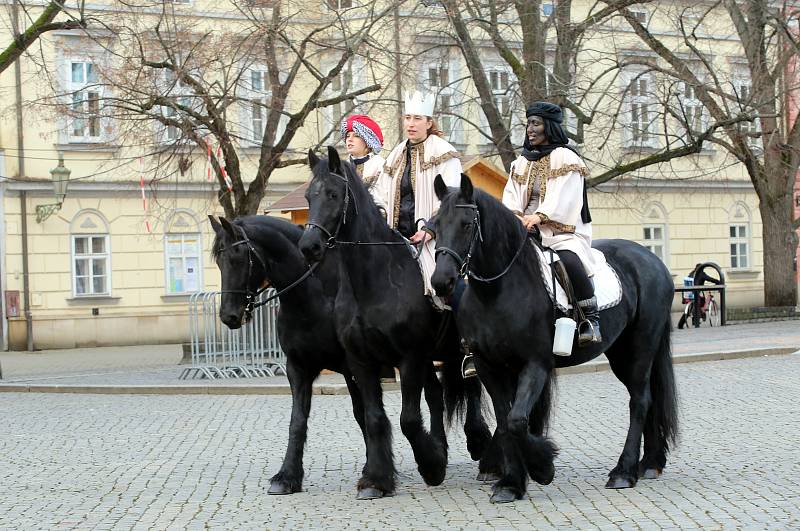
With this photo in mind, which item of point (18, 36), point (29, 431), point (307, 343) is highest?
point (18, 36)

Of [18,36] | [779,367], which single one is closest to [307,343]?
[779,367]

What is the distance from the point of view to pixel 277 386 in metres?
19.4

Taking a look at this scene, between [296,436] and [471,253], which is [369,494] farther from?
[471,253]

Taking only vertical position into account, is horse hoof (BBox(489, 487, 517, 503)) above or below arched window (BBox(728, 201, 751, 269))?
below

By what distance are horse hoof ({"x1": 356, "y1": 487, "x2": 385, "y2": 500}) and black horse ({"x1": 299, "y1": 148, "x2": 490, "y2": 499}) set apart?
17 millimetres

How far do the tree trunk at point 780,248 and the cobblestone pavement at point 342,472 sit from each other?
16559 mm

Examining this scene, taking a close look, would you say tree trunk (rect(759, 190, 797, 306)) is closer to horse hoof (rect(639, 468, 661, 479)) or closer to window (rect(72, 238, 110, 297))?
window (rect(72, 238, 110, 297))

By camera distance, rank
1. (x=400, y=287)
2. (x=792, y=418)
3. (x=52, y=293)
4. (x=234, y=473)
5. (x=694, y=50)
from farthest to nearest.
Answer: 1. (x=52, y=293)
2. (x=694, y=50)
3. (x=792, y=418)
4. (x=234, y=473)
5. (x=400, y=287)

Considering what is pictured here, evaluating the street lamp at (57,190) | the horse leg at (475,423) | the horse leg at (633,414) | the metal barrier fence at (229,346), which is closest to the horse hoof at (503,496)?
the horse leg at (633,414)

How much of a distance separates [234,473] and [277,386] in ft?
28.0

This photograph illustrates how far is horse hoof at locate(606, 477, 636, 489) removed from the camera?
945 centimetres

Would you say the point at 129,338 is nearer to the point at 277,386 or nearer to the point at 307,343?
the point at 277,386

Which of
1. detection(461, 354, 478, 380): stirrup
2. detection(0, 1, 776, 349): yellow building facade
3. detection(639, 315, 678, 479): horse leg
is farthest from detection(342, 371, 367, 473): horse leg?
detection(0, 1, 776, 349): yellow building facade

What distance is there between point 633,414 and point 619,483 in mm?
845
